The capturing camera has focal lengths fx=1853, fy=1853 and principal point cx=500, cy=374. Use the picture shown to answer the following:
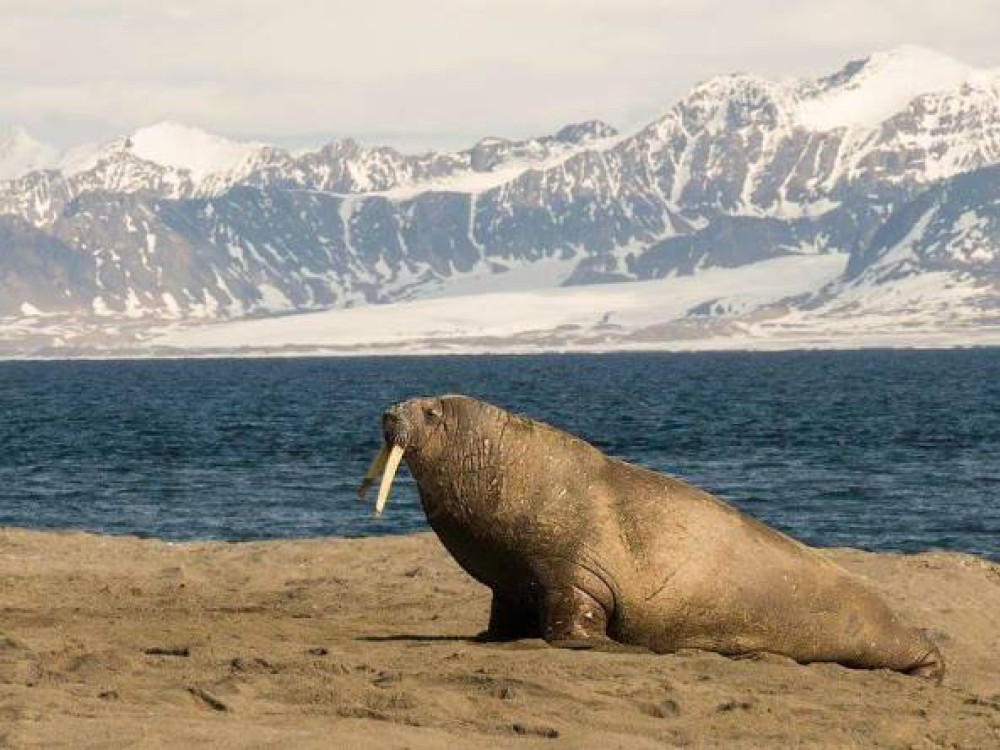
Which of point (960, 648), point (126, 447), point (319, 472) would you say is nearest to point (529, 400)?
point (126, 447)

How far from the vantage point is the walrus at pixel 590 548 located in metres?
18.4

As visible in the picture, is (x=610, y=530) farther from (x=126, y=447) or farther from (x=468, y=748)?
(x=126, y=447)

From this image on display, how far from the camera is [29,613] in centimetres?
2150

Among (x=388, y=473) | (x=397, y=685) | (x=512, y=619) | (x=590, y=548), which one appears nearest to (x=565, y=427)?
(x=512, y=619)

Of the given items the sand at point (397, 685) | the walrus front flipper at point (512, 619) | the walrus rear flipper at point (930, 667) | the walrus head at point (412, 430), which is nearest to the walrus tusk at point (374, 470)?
the walrus head at point (412, 430)

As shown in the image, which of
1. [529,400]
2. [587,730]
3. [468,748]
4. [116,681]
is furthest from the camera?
[529,400]

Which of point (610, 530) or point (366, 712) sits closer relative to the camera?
point (366, 712)

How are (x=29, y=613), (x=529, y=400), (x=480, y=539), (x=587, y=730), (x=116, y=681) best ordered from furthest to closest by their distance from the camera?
(x=529, y=400)
(x=29, y=613)
(x=480, y=539)
(x=116, y=681)
(x=587, y=730)

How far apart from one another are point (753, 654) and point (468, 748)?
233 inches

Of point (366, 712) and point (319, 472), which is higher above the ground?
point (366, 712)

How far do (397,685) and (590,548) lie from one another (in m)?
3.21

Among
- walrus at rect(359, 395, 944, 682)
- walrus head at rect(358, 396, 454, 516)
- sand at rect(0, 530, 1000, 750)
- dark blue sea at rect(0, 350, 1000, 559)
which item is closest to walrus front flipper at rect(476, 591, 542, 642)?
walrus at rect(359, 395, 944, 682)

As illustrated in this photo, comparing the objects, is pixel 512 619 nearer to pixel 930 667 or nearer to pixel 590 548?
pixel 590 548

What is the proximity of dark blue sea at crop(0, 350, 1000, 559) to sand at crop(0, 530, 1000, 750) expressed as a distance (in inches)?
870
